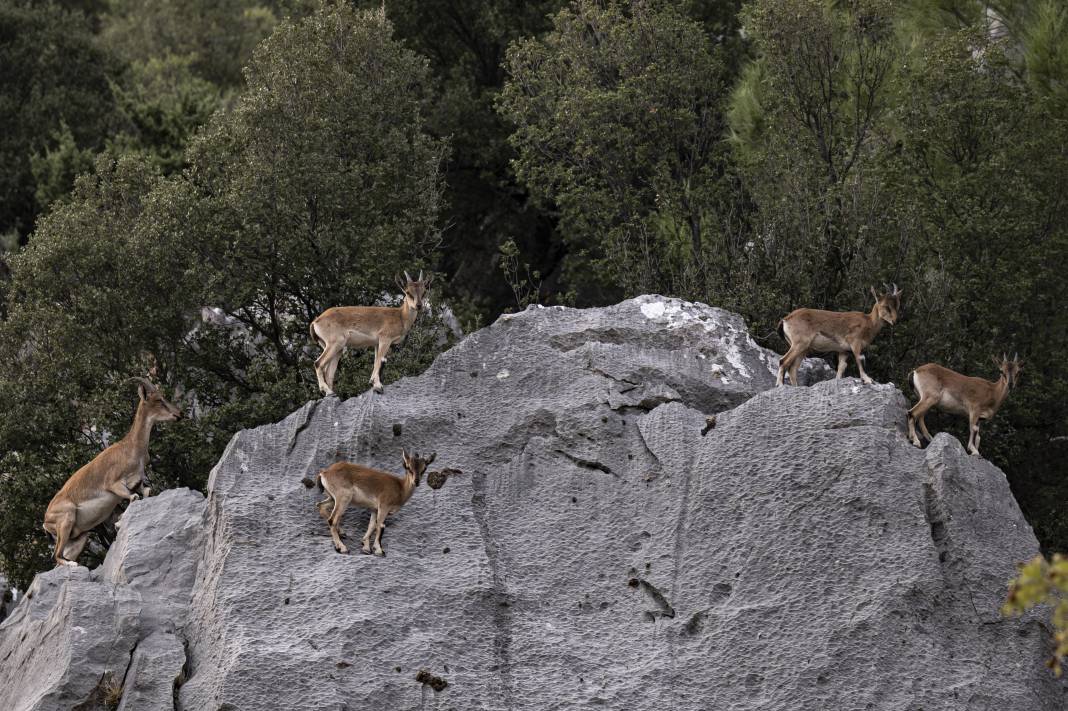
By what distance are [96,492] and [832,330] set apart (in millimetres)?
9245

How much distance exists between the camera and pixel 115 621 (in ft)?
51.9

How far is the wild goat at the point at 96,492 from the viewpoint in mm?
18234

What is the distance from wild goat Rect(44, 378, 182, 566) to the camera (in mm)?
18234

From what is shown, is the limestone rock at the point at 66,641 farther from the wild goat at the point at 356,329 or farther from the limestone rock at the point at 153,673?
the wild goat at the point at 356,329

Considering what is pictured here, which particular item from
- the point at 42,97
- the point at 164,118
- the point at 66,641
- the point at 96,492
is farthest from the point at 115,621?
the point at 42,97

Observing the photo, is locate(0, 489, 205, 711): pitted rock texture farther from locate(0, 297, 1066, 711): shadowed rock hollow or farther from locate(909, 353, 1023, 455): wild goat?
locate(909, 353, 1023, 455): wild goat

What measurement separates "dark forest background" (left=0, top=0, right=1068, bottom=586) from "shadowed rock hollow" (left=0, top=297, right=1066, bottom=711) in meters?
5.39

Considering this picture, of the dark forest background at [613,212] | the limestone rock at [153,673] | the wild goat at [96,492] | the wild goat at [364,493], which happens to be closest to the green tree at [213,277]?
the dark forest background at [613,212]

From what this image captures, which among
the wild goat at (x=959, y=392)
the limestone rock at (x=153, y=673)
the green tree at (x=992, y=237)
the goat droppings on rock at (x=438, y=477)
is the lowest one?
the green tree at (x=992, y=237)

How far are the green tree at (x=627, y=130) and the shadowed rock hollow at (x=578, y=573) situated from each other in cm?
1077

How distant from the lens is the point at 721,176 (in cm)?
2973

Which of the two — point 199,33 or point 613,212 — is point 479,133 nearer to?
point 613,212

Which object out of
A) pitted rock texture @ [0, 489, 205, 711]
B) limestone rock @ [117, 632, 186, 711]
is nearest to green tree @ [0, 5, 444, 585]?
pitted rock texture @ [0, 489, 205, 711]

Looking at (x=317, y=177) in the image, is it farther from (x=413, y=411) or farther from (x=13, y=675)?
(x=13, y=675)
